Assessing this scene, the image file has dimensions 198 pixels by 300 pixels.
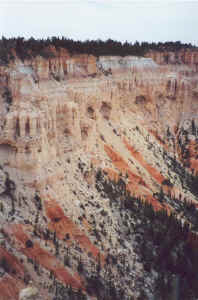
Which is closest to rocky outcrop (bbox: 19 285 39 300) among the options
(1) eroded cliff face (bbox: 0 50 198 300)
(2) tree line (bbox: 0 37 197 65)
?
(1) eroded cliff face (bbox: 0 50 198 300)

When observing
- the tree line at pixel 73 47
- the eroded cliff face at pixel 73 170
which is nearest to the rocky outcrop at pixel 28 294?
the eroded cliff face at pixel 73 170

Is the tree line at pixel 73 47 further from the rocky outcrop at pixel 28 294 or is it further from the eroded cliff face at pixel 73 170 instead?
the rocky outcrop at pixel 28 294

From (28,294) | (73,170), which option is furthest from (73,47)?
(28,294)

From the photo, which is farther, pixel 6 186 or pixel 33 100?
pixel 33 100

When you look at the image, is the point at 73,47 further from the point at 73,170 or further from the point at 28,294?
the point at 28,294

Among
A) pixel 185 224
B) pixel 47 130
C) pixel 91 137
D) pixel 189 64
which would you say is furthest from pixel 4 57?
pixel 189 64

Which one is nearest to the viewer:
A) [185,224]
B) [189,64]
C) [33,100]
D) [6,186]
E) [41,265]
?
[41,265]

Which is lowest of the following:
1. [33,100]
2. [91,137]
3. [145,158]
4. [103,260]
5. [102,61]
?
[103,260]

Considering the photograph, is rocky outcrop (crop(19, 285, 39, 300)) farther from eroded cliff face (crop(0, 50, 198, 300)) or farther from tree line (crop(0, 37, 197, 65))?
tree line (crop(0, 37, 197, 65))

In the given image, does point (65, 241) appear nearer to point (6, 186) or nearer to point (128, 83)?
point (6, 186)
